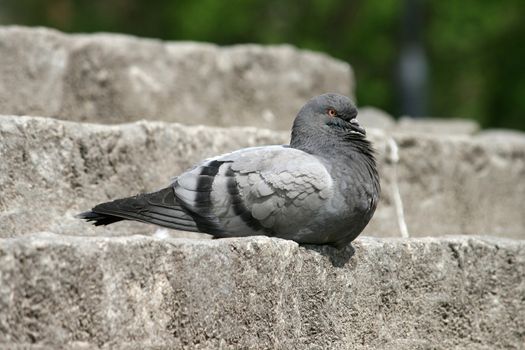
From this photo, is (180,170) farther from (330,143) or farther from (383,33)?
(383,33)

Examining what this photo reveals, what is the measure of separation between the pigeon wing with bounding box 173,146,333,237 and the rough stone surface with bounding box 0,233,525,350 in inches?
10.6

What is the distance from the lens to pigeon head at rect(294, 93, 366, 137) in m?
6.64

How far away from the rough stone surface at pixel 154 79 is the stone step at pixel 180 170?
5.11 ft

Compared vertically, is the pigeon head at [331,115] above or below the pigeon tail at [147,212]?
above

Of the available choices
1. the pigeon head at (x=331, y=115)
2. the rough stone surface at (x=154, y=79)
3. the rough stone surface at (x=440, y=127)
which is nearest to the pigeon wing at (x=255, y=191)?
the pigeon head at (x=331, y=115)

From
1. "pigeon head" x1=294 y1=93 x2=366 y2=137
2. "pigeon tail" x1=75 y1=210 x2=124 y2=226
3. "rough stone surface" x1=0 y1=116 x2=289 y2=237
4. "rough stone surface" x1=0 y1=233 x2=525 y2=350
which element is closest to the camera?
"rough stone surface" x1=0 y1=233 x2=525 y2=350

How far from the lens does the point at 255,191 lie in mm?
6062

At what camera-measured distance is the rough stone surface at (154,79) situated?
27.9ft

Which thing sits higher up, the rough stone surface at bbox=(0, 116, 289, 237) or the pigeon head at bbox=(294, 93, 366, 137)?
the pigeon head at bbox=(294, 93, 366, 137)

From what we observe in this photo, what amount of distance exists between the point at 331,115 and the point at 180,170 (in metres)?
1.16

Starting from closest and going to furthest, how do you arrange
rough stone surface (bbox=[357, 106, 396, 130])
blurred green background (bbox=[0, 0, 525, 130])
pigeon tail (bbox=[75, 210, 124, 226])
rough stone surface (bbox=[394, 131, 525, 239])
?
1. pigeon tail (bbox=[75, 210, 124, 226])
2. rough stone surface (bbox=[394, 131, 525, 239])
3. rough stone surface (bbox=[357, 106, 396, 130])
4. blurred green background (bbox=[0, 0, 525, 130])

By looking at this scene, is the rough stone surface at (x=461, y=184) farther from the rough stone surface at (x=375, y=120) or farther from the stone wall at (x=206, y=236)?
the rough stone surface at (x=375, y=120)

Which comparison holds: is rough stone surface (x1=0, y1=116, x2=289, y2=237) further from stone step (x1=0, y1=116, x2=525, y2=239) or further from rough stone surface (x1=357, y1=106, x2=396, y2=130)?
rough stone surface (x1=357, y1=106, x2=396, y2=130)

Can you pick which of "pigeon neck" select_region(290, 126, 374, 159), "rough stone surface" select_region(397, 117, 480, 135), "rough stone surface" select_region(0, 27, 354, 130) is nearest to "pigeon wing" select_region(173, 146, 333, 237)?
"pigeon neck" select_region(290, 126, 374, 159)
